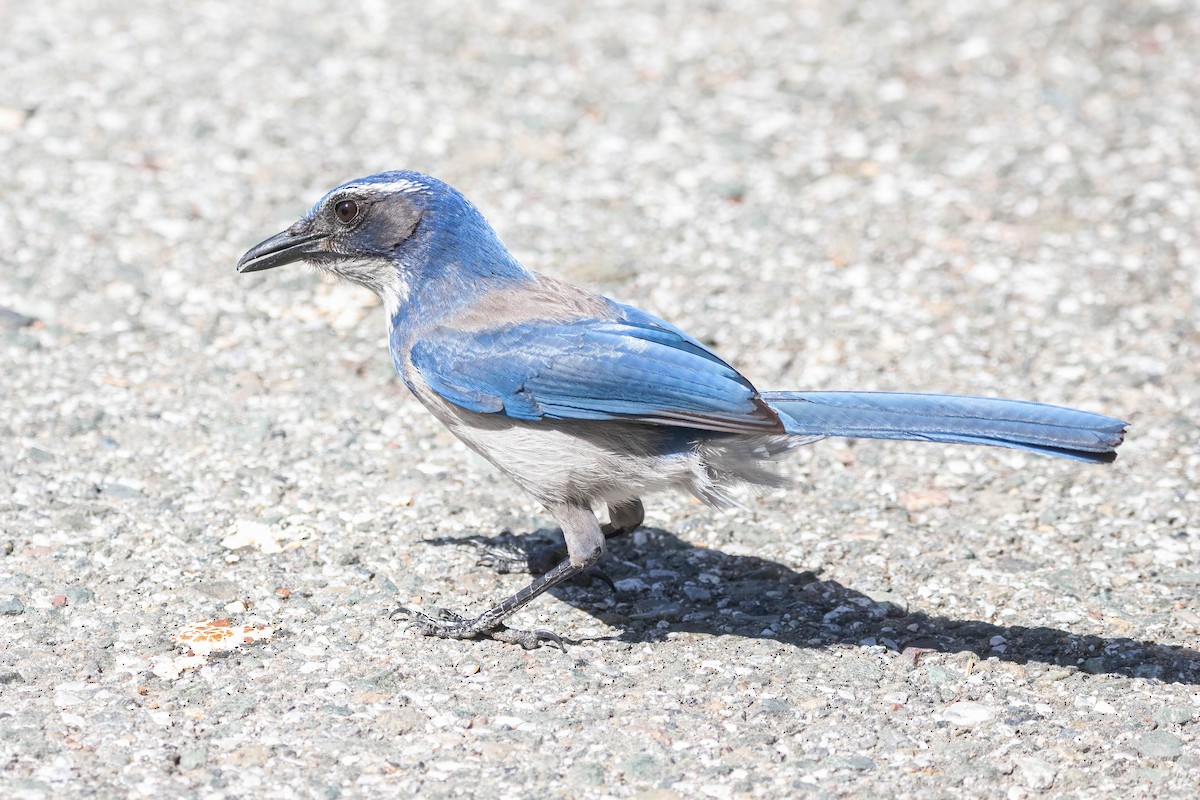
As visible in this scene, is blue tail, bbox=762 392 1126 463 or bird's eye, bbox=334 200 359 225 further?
bird's eye, bbox=334 200 359 225

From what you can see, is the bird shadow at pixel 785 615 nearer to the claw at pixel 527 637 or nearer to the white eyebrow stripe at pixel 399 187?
the claw at pixel 527 637

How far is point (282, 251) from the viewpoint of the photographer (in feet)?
16.1

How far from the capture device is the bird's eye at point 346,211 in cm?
479

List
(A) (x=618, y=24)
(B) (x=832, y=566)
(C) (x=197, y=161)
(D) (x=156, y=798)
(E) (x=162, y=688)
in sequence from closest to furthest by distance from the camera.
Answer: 1. (D) (x=156, y=798)
2. (E) (x=162, y=688)
3. (B) (x=832, y=566)
4. (C) (x=197, y=161)
5. (A) (x=618, y=24)

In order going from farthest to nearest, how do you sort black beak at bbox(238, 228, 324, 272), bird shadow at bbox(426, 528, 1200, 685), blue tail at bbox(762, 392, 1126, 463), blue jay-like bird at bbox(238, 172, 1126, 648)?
black beak at bbox(238, 228, 324, 272), bird shadow at bbox(426, 528, 1200, 685), blue jay-like bird at bbox(238, 172, 1126, 648), blue tail at bbox(762, 392, 1126, 463)

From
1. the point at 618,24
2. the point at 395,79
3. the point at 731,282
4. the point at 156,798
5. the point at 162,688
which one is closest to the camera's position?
the point at 156,798

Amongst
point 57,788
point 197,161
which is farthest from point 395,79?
point 57,788

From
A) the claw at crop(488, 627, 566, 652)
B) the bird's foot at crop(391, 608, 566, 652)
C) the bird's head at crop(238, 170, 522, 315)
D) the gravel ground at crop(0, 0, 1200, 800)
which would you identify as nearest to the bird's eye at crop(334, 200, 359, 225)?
the bird's head at crop(238, 170, 522, 315)

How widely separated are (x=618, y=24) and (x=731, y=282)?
2851mm

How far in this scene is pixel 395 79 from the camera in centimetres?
835

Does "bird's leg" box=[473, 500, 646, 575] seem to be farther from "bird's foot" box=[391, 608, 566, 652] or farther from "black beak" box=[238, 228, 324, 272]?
"black beak" box=[238, 228, 324, 272]

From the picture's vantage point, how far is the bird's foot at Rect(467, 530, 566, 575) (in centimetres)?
501

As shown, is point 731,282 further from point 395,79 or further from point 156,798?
point 156,798

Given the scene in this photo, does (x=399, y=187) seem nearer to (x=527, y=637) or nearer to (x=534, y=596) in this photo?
(x=534, y=596)
